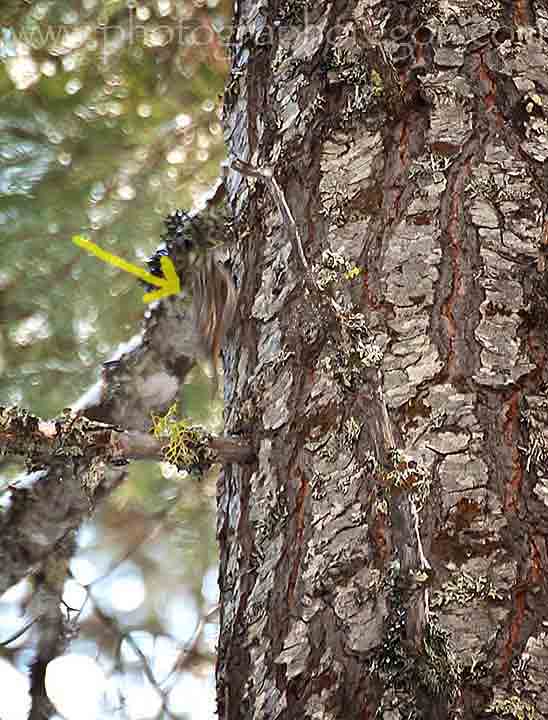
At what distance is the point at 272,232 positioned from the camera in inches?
43.9

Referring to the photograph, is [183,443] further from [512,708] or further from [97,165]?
[97,165]

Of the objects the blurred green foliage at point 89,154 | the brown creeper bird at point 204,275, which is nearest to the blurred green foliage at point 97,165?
the blurred green foliage at point 89,154

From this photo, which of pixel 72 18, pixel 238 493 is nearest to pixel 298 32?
pixel 238 493

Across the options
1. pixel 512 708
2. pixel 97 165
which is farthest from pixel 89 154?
pixel 512 708

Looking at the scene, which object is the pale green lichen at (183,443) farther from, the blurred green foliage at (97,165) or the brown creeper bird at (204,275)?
the blurred green foliage at (97,165)

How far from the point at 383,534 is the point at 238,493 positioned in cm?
20

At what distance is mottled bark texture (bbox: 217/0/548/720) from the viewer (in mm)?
830

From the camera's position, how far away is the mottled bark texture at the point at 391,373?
830 mm

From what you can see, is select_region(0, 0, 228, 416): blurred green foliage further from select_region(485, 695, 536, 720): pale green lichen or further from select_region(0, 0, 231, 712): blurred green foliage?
select_region(485, 695, 536, 720): pale green lichen

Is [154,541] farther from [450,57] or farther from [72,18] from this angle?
[450,57]

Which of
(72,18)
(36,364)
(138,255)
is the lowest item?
(36,364)

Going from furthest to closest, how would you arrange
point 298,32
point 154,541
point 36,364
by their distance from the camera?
point 154,541 < point 36,364 < point 298,32

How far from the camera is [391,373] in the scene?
0.97 meters

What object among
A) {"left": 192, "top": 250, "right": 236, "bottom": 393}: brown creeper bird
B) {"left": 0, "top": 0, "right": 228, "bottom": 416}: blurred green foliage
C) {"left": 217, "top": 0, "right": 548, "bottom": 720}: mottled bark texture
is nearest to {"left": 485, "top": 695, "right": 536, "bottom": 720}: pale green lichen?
{"left": 217, "top": 0, "right": 548, "bottom": 720}: mottled bark texture
